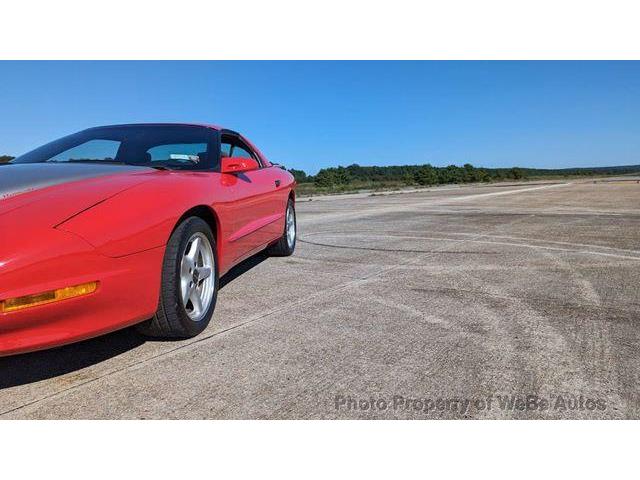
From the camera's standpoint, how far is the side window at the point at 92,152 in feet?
10.7

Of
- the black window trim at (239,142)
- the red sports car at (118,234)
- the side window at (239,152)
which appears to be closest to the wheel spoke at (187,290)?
the red sports car at (118,234)

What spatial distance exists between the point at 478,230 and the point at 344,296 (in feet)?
14.5

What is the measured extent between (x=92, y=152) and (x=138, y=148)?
319 mm

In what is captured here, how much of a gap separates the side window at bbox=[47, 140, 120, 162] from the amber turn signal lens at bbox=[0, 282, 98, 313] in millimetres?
1583

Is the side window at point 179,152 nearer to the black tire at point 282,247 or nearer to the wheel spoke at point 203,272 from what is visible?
the wheel spoke at point 203,272

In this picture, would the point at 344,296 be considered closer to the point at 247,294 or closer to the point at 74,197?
the point at 247,294

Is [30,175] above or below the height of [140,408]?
above

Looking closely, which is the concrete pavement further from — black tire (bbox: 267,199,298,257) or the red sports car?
black tire (bbox: 267,199,298,257)

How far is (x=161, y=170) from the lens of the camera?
2.85 meters

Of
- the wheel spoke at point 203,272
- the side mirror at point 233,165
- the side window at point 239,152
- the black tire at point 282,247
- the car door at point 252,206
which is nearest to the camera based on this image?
the wheel spoke at point 203,272

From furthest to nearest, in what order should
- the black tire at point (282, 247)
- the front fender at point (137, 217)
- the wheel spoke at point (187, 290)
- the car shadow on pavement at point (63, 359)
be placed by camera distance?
the black tire at point (282, 247)
the wheel spoke at point (187, 290)
the car shadow on pavement at point (63, 359)
the front fender at point (137, 217)

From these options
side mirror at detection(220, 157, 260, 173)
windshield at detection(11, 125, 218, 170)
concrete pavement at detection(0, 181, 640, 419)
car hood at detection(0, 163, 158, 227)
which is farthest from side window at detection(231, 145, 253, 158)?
car hood at detection(0, 163, 158, 227)

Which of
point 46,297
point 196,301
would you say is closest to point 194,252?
point 196,301

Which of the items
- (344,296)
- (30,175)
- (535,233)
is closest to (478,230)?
(535,233)
